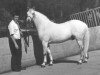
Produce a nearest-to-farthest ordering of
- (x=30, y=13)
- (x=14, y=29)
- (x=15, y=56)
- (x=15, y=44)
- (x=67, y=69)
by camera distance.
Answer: (x=15, y=44)
(x=14, y=29)
(x=67, y=69)
(x=15, y=56)
(x=30, y=13)

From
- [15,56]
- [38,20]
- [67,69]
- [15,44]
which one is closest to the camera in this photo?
[15,44]

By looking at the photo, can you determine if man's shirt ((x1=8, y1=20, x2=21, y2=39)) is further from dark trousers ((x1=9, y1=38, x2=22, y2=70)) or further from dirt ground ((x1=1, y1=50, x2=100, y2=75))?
dirt ground ((x1=1, y1=50, x2=100, y2=75))

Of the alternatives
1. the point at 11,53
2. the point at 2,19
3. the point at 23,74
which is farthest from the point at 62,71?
the point at 2,19

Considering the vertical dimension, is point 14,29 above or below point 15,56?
above

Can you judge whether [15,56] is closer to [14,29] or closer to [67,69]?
[14,29]

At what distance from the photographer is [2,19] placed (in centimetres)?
1250

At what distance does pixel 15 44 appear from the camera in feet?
28.0

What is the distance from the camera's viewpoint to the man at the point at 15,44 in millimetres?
8609

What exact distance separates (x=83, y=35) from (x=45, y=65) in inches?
66.7

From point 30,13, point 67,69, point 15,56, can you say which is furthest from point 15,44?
point 67,69

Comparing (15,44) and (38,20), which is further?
(38,20)

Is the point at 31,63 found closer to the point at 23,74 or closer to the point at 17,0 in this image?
the point at 23,74

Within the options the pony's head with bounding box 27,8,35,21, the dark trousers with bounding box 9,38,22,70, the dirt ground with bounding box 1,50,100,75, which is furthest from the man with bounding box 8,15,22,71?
the pony's head with bounding box 27,8,35,21

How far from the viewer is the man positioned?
8.61 m
